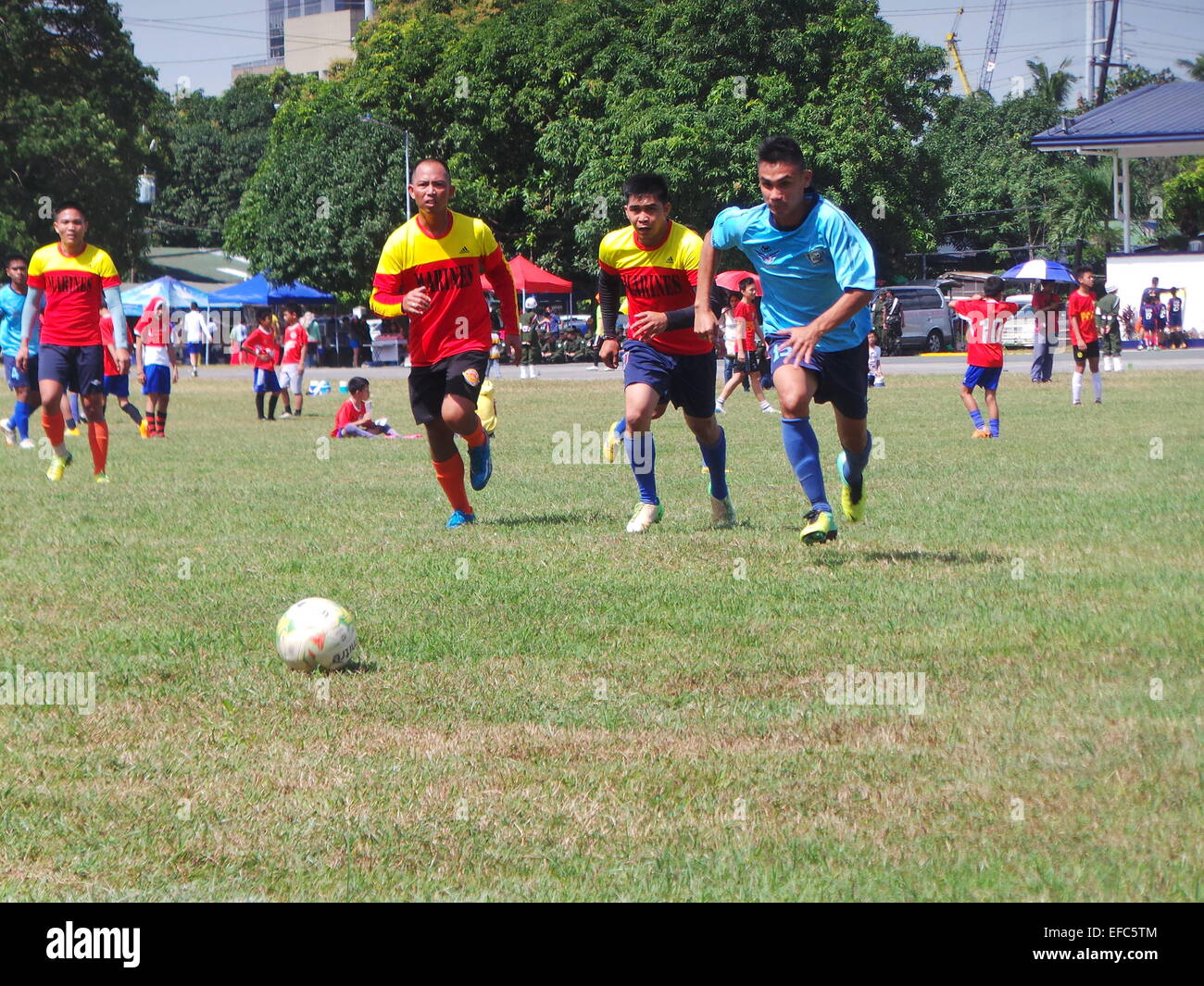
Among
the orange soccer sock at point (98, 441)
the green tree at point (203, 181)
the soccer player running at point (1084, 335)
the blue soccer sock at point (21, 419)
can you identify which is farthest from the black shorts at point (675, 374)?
the green tree at point (203, 181)

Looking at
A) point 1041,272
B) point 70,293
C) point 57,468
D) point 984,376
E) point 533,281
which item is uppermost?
point 533,281

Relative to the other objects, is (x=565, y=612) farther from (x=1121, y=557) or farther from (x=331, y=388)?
(x=331, y=388)

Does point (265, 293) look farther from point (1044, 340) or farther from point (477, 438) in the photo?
point (477, 438)

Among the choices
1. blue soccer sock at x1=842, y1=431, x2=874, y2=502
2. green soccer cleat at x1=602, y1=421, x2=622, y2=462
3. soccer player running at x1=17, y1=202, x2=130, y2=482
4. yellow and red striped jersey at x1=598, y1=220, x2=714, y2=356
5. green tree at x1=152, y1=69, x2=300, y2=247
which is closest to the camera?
blue soccer sock at x1=842, y1=431, x2=874, y2=502

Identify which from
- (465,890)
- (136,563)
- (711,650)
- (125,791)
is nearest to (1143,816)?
(465,890)

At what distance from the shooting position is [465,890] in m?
3.63

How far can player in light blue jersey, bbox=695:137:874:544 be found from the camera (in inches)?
A: 303

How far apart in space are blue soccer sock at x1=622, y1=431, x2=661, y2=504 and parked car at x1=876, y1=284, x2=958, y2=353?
120ft

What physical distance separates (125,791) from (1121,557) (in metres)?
5.64

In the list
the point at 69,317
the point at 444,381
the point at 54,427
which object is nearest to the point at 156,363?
the point at 54,427

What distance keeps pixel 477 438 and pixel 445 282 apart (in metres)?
1.12

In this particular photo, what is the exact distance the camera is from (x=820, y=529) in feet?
25.3

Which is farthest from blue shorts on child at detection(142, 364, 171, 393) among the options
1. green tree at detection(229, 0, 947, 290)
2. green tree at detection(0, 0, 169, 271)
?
green tree at detection(0, 0, 169, 271)

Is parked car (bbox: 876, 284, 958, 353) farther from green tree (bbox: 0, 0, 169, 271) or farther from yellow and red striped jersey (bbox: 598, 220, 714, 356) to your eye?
yellow and red striped jersey (bbox: 598, 220, 714, 356)
